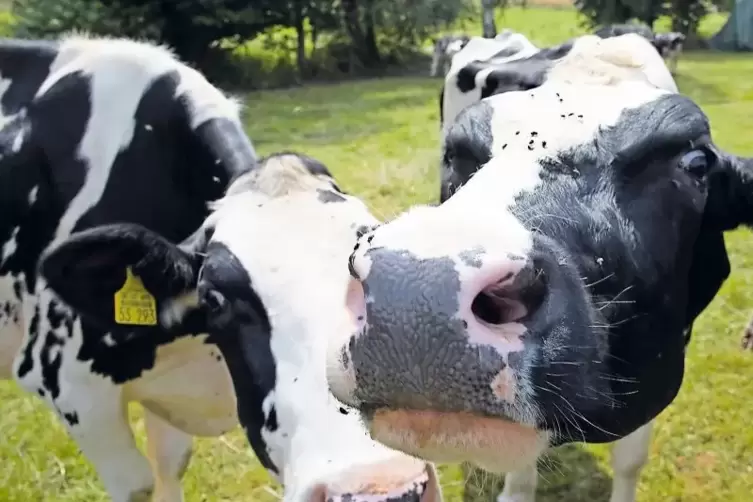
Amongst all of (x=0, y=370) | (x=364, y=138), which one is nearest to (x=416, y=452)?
(x=0, y=370)

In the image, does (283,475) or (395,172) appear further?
(395,172)

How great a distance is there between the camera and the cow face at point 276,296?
6.14 ft

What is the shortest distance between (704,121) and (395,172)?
20.3 ft

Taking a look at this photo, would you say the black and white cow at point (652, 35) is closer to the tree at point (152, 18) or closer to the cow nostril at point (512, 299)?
the cow nostril at point (512, 299)

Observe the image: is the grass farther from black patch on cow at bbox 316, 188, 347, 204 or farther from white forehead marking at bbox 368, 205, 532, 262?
white forehead marking at bbox 368, 205, 532, 262

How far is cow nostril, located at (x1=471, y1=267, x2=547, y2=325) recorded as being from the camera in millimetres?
1229

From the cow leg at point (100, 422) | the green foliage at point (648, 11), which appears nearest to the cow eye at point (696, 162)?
the cow leg at point (100, 422)

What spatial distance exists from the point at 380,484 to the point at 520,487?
1.79 metres

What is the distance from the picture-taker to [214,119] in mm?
2898

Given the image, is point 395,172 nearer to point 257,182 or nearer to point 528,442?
point 257,182

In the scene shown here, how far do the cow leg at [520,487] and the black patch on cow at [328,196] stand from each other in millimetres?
1608

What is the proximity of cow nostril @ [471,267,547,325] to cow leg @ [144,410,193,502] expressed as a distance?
2.37 metres

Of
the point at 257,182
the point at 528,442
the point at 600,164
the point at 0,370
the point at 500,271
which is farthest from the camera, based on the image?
the point at 0,370

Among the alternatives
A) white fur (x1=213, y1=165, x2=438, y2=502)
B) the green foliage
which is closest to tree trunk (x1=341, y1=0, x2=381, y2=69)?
the green foliage
